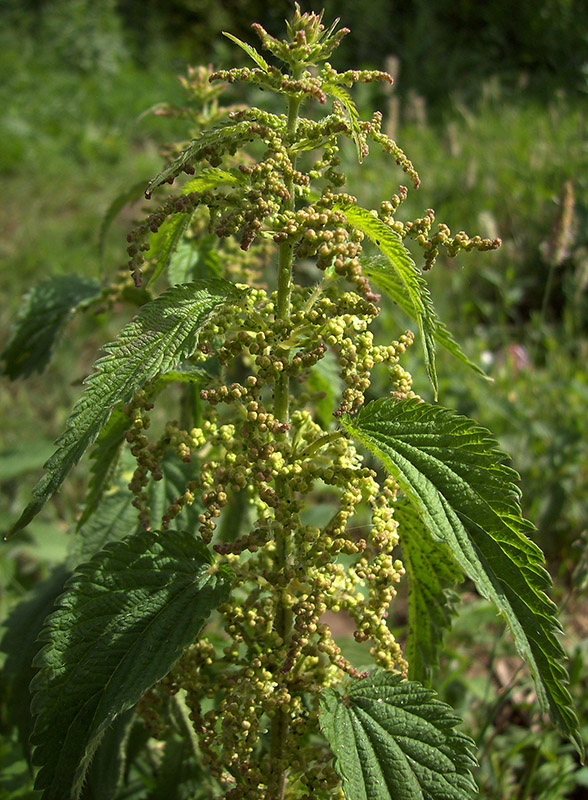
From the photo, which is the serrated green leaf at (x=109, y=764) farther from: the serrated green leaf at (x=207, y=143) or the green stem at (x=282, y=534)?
the serrated green leaf at (x=207, y=143)

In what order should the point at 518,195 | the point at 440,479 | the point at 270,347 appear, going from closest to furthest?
the point at 440,479
the point at 270,347
the point at 518,195

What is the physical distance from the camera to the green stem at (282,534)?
1.53m

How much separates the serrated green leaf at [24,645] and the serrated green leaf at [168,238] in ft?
3.12

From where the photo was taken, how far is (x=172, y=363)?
1.37 m

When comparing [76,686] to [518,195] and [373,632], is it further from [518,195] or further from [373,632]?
[518,195]

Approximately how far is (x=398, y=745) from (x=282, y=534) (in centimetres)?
46

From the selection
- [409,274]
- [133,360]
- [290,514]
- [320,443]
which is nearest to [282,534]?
[290,514]

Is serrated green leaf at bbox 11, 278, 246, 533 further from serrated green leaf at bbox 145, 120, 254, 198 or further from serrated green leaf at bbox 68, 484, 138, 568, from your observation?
serrated green leaf at bbox 68, 484, 138, 568

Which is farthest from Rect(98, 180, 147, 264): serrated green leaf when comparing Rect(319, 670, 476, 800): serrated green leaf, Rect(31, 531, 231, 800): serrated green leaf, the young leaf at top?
Rect(319, 670, 476, 800): serrated green leaf

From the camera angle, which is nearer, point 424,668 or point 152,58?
point 424,668

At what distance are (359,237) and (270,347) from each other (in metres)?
0.28

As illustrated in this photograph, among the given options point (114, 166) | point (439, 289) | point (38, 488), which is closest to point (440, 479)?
point (38, 488)

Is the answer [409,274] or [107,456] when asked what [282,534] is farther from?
[409,274]

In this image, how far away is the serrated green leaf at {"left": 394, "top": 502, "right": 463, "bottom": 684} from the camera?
1.66 meters
